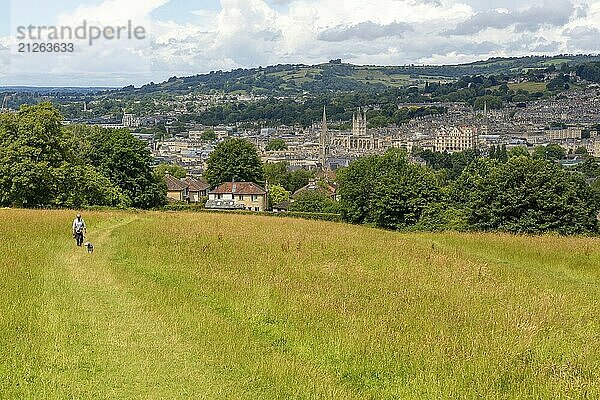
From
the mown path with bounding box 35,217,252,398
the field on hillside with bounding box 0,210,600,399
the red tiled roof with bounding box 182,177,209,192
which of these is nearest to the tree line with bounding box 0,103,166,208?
the field on hillside with bounding box 0,210,600,399

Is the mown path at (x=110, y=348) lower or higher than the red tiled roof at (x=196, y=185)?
lower

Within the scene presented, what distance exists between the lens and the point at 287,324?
38.2 feet

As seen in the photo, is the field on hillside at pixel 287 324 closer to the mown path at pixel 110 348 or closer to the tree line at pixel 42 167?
the mown path at pixel 110 348

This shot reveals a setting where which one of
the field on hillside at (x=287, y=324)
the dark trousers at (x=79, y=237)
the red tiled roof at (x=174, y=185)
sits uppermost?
the red tiled roof at (x=174, y=185)

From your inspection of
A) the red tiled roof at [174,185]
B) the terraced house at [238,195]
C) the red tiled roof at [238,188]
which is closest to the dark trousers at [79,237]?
the terraced house at [238,195]

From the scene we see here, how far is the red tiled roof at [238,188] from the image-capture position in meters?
79.6

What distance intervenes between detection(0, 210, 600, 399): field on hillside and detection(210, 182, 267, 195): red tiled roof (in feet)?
197

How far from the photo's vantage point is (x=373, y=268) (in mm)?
17188

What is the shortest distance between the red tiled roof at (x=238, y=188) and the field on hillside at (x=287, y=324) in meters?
60.0

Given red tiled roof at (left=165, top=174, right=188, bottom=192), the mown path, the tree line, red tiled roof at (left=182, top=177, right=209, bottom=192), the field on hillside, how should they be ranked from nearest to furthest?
the mown path, the field on hillside, the tree line, red tiled roof at (left=165, top=174, right=188, bottom=192), red tiled roof at (left=182, top=177, right=209, bottom=192)

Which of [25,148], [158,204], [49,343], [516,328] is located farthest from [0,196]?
[516,328]

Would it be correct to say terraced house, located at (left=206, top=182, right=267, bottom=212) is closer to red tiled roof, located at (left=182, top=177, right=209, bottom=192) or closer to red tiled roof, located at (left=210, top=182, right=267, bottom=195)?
red tiled roof, located at (left=210, top=182, right=267, bottom=195)

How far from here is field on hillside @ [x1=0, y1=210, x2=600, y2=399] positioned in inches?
357

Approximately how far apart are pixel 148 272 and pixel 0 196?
27.4 m
